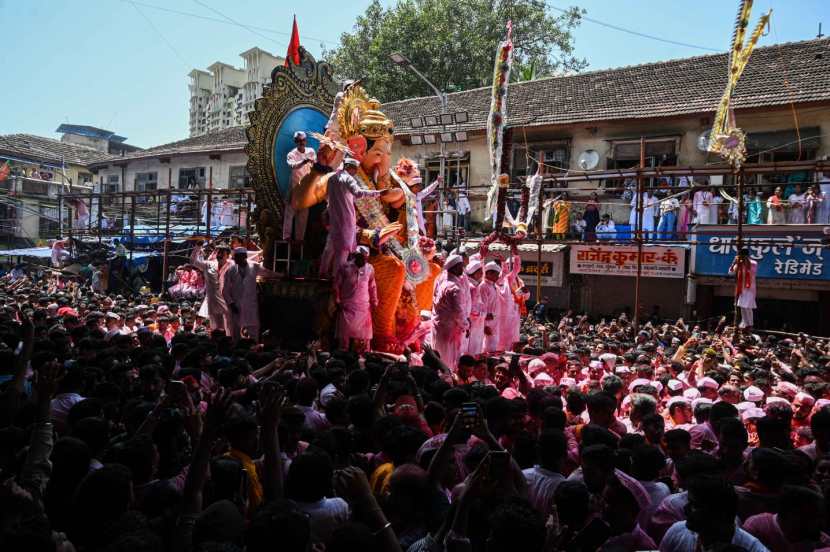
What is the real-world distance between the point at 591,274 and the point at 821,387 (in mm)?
13350

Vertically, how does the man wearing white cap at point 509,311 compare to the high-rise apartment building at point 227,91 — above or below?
below

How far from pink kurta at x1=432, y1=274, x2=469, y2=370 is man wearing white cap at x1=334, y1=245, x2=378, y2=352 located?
2.98ft

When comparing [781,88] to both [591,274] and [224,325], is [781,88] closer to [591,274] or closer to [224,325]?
[591,274]

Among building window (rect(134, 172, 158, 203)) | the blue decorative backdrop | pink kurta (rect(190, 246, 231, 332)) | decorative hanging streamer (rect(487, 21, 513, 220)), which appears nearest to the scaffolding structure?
building window (rect(134, 172, 158, 203))

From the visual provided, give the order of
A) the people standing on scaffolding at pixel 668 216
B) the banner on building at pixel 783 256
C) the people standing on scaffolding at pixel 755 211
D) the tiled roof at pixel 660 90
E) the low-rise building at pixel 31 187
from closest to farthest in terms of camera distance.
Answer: the banner on building at pixel 783 256, the people standing on scaffolding at pixel 755 211, the people standing on scaffolding at pixel 668 216, the tiled roof at pixel 660 90, the low-rise building at pixel 31 187

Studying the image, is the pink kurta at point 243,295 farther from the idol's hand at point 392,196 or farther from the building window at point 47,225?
the building window at point 47,225

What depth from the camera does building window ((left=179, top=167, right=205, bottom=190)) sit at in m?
28.4

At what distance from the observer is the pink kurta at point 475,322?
931 cm

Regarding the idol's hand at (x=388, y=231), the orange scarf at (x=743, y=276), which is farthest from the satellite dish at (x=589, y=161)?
the idol's hand at (x=388, y=231)

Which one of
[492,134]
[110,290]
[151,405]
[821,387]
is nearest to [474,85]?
[110,290]

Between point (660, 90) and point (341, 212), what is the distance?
14.5m

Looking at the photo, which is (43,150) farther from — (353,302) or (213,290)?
(353,302)

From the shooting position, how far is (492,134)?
1134cm

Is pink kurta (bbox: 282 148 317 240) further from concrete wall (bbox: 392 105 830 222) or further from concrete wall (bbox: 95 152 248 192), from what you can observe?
concrete wall (bbox: 95 152 248 192)
